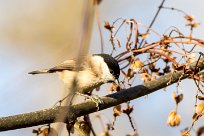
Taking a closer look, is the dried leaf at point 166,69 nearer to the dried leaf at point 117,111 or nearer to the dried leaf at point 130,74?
the dried leaf at point 130,74

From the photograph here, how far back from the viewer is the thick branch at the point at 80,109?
1.26 meters

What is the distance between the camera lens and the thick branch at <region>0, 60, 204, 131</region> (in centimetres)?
126

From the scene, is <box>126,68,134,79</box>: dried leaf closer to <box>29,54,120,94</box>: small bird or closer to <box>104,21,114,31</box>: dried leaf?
<box>104,21,114,31</box>: dried leaf

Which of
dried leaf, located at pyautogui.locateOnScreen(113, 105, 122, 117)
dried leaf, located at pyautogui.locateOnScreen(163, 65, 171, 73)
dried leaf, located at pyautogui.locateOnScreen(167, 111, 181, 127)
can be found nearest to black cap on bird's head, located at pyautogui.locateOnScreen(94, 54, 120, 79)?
dried leaf, located at pyautogui.locateOnScreen(163, 65, 171, 73)

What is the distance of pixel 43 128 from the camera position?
1573mm

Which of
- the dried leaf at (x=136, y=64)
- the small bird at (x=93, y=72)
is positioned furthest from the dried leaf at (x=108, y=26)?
the small bird at (x=93, y=72)

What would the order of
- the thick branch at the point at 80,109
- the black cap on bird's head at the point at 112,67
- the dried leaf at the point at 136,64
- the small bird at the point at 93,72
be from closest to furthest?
the thick branch at the point at 80,109 → the dried leaf at the point at 136,64 → the black cap on bird's head at the point at 112,67 → the small bird at the point at 93,72

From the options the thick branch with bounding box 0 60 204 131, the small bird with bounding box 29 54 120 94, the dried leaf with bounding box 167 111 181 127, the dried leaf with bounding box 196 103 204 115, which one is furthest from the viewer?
the small bird with bounding box 29 54 120 94

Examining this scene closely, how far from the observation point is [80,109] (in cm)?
144

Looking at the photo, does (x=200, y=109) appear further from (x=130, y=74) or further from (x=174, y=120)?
(x=130, y=74)

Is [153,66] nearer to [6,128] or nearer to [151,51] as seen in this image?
[151,51]

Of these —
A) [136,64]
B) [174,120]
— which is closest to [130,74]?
[136,64]

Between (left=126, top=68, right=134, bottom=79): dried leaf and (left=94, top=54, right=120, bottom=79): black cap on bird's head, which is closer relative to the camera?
(left=126, top=68, right=134, bottom=79): dried leaf

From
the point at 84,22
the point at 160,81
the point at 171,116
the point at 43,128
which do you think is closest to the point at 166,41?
the point at 160,81
